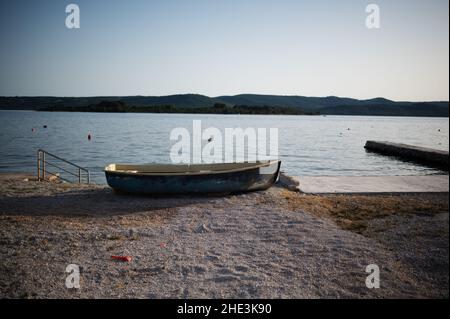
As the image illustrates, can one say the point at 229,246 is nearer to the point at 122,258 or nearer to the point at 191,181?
the point at 122,258

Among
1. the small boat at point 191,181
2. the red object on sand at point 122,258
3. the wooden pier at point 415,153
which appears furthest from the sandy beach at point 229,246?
the wooden pier at point 415,153

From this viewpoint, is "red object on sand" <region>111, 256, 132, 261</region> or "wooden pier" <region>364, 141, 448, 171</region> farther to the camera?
"wooden pier" <region>364, 141, 448, 171</region>

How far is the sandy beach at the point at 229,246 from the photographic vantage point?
5.23m

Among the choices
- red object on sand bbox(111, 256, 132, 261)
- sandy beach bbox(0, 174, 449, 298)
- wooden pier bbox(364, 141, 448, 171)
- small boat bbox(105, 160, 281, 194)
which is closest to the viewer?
sandy beach bbox(0, 174, 449, 298)

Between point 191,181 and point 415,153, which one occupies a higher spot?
point 415,153

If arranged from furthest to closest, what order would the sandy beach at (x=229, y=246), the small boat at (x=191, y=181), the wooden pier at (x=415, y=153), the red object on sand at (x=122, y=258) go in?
the wooden pier at (x=415, y=153) → the small boat at (x=191, y=181) → the red object on sand at (x=122, y=258) → the sandy beach at (x=229, y=246)

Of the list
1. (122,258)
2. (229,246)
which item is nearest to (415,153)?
(229,246)

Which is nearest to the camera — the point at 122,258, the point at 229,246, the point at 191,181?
the point at 122,258

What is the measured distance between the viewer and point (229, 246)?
22.9 ft

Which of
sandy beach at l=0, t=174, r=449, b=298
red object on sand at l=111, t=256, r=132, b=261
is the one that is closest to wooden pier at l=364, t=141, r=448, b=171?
sandy beach at l=0, t=174, r=449, b=298

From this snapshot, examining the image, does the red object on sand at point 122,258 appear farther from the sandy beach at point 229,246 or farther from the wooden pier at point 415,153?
the wooden pier at point 415,153

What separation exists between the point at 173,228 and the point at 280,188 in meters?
5.54

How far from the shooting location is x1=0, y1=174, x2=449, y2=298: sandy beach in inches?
206

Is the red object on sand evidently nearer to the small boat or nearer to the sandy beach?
the sandy beach
